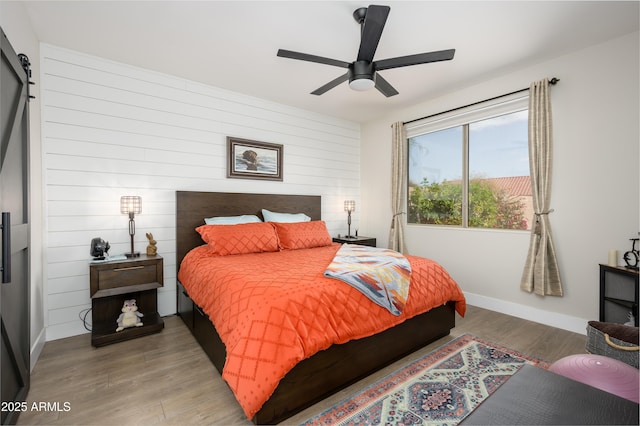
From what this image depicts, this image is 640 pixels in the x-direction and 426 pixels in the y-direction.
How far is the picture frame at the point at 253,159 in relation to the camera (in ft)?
12.4

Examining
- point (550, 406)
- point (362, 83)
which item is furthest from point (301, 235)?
point (550, 406)

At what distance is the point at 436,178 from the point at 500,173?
2.77ft

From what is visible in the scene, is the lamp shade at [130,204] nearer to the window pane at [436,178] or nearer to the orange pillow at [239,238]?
the orange pillow at [239,238]

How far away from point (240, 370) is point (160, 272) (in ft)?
5.88

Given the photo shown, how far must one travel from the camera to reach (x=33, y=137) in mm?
2441

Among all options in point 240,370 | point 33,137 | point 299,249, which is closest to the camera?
point 240,370

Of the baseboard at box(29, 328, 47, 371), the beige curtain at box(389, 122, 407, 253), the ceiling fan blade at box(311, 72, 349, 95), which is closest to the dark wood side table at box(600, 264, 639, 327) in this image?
the beige curtain at box(389, 122, 407, 253)

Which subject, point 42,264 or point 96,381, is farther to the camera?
point 42,264

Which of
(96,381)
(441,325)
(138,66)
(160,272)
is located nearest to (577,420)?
(441,325)

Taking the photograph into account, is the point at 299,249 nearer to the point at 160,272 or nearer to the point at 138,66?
the point at 160,272

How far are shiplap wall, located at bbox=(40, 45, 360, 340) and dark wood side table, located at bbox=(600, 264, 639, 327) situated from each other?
12.0 ft

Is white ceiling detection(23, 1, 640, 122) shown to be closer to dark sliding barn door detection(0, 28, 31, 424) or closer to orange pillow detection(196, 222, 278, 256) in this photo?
dark sliding barn door detection(0, 28, 31, 424)

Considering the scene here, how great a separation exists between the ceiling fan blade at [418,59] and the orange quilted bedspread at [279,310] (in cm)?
164

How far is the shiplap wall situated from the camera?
2740mm
